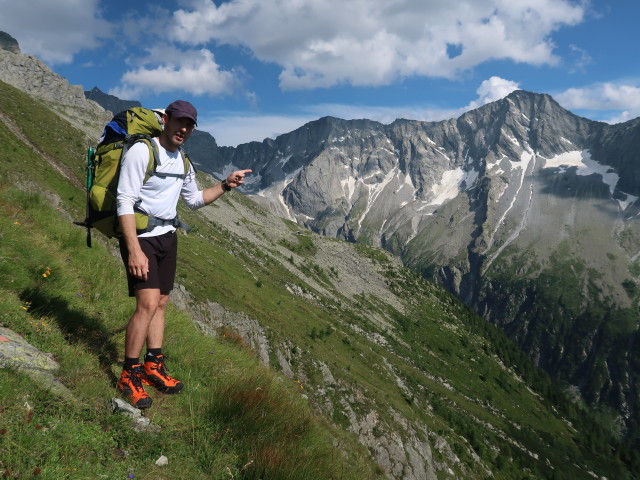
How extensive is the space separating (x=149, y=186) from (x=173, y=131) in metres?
1.02

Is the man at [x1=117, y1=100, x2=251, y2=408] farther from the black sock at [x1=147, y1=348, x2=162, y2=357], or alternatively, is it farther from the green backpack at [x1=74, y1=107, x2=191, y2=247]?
the green backpack at [x1=74, y1=107, x2=191, y2=247]

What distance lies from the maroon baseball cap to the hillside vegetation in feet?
13.6

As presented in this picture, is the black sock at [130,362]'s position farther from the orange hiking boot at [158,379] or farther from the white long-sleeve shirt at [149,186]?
the white long-sleeve shirt at [149,186]

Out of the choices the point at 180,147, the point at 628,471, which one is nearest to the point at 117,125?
the point at 180,147

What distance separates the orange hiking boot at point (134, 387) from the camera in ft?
18.2

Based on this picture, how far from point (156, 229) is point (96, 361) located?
2.27 metres

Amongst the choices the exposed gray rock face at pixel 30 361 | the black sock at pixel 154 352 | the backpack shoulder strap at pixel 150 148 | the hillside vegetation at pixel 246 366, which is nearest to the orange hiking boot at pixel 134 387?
the hillside vegetation at pixel 246 366

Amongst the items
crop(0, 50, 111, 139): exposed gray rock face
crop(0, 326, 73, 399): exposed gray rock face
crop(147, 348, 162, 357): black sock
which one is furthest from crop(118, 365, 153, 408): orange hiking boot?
crop(0, 50, 111, 139): exposed gray rock face

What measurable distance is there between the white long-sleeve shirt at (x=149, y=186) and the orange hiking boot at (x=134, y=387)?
6.89ft

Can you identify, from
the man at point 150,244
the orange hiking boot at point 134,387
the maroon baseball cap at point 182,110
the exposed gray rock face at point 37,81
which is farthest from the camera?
the exposed gray rock face at point 37,81

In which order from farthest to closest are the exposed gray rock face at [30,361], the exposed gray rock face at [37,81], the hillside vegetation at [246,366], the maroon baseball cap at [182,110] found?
the exposed gray rock face at [37,81]
the maroon baseball cap at [182,110]
the exposed gray rock face at [30,361]
the hillside vegetation at [246,366]

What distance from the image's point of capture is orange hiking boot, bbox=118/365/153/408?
5539 millimetres

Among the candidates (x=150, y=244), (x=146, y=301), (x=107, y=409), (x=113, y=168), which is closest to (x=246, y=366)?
(x=146, y=301)

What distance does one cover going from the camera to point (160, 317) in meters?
6.95
